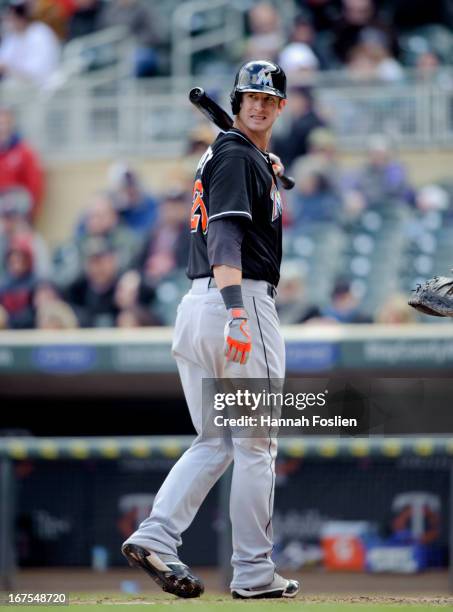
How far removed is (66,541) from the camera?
25.1 feet

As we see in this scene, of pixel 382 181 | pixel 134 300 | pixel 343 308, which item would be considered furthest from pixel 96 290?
pixel 382 181

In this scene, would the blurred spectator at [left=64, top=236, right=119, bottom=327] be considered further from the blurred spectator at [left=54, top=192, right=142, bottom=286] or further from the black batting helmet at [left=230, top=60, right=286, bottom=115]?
the black batting helmet at [left=230, top=60, right=286, bottom=115]

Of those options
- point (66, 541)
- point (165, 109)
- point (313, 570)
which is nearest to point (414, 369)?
point (313, 570)

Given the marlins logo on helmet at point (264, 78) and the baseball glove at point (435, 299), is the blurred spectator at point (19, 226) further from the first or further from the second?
the baseball glove at point (435, 299)

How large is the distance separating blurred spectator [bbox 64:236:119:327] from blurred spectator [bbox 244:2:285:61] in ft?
7.88

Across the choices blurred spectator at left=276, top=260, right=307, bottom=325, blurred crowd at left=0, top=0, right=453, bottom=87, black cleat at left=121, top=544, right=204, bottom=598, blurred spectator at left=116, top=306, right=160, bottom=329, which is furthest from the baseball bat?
blurred crowd at left=0, top=0, right=453, bottom=87

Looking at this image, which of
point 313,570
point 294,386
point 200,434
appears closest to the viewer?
point 200,434

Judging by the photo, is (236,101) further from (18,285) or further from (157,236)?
(18,285)

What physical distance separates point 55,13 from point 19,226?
293cm

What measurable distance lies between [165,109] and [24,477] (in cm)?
384

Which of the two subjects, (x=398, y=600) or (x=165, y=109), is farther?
(x=165, y=109)

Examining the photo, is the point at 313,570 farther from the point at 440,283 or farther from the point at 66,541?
the point at 440,283

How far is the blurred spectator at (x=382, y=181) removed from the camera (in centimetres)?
941

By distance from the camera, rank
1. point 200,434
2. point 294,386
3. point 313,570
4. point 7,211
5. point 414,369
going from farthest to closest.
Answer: point 7,211, point 414,369, point 313,570, point 294,386, point 200,434
